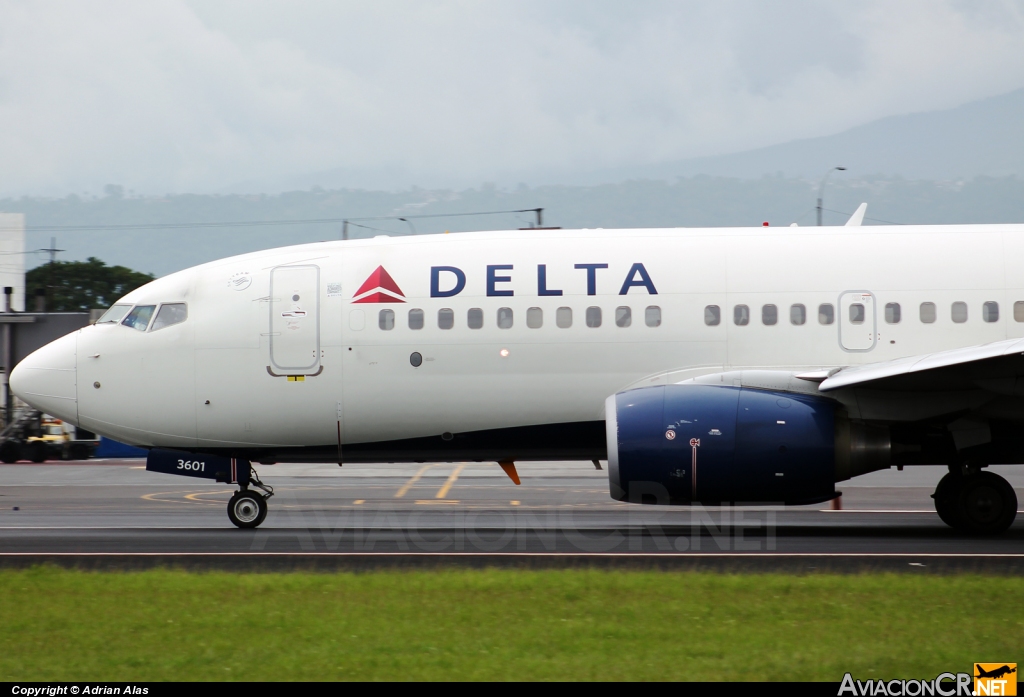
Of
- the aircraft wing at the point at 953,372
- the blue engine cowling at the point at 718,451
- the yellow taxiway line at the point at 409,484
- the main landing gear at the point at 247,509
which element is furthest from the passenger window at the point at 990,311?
the yellow taxiway line at the point at 409,484

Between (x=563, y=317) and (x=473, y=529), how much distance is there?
10.5 feet

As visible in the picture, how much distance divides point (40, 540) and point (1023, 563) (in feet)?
38.2

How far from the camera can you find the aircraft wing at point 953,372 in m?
12.6

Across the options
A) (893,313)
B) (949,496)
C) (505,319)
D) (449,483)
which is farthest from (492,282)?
(449,483)

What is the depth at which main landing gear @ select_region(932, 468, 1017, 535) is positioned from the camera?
45.9 ft

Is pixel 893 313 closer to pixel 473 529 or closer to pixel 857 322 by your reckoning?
pixel 857 322

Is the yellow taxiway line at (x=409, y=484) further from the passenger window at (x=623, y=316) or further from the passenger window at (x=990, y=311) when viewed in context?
the passenger window at (x=990, y=311)

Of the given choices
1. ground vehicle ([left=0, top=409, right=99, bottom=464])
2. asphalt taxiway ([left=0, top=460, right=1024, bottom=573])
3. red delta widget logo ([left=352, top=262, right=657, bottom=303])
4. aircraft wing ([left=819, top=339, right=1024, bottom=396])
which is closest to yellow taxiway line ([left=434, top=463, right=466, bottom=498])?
asphalt taxiway ([left=0, top=460, right=1024, bottom=573])

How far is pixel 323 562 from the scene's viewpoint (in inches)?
467

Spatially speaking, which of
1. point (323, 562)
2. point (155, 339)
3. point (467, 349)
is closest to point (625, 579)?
point (323, 562)

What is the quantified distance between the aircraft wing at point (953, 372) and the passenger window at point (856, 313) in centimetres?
94

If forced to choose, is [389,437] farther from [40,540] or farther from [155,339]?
→ [40,540]

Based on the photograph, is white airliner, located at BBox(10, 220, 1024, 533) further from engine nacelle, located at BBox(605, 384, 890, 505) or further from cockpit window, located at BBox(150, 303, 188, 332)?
engine nacelle, located at BBox(605, 384, 890, 505)

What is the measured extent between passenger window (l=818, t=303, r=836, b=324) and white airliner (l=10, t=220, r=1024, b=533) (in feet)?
0.09
